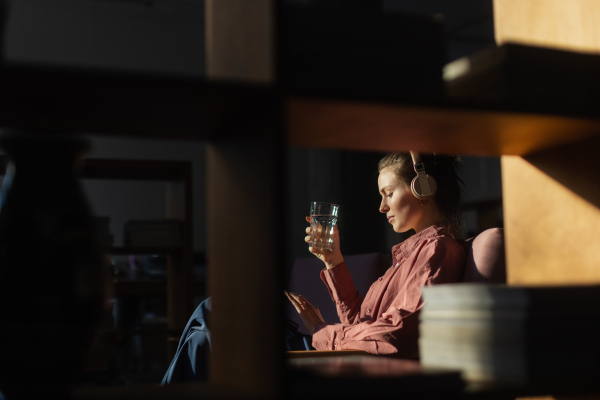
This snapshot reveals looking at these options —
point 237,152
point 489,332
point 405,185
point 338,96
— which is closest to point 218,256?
point 237,152

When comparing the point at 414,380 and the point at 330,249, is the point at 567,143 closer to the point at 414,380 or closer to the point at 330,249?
the point at 414,380

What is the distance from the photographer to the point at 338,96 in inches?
28.7

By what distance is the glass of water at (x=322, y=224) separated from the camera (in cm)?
218

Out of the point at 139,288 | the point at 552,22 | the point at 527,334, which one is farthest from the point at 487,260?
the point at 139,288

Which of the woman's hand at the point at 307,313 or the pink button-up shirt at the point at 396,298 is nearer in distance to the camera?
the pink button-up shirt at the point at 396,298

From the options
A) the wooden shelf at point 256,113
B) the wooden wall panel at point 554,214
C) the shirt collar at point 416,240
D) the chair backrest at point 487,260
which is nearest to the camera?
the wooden shelf at point 256,113

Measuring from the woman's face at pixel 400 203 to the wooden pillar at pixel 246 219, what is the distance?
4.38 feet

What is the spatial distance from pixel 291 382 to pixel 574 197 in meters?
0.69

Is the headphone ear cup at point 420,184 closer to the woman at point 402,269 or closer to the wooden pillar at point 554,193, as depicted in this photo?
the woman at point 402,269

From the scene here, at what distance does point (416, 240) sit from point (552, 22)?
109 cm

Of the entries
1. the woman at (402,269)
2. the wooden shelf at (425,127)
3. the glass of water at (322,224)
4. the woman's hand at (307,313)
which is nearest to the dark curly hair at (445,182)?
the woman at (402,269)

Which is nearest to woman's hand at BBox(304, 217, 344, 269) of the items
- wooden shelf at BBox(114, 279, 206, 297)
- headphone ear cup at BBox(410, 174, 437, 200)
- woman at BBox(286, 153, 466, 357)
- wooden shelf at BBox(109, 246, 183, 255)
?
woman at BBox(286, 153, 466, 357)

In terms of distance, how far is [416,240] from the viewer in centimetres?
210

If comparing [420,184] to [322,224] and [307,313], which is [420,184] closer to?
[322,224]
